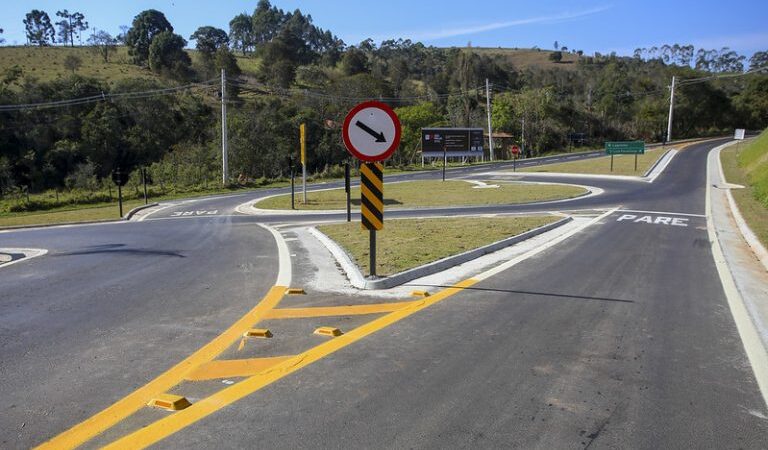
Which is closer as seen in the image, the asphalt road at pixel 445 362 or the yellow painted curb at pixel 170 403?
the asphalt road at pixel 445 362

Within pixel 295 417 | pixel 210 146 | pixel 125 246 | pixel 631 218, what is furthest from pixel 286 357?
pixel 210 146

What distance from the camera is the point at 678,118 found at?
9344cm

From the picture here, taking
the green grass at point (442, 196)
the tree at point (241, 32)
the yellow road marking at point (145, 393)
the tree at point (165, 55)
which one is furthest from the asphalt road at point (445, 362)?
the tree at point (241, 32)

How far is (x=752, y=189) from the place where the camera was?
27578mm

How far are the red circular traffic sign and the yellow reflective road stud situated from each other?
0.26 meters

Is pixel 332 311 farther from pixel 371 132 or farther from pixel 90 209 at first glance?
pixel 90 209

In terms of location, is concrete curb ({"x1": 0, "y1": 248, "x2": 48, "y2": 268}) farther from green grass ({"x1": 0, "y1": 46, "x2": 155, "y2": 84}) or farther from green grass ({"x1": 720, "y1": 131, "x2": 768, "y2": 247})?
green grass ({"x1": 0, "y1": 46, "x2": 155, "y2": 84})

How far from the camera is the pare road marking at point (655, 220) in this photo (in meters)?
17.5

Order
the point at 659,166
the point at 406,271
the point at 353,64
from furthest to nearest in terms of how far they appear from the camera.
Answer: the point at 353,64 < the point at 659,166 < the point at 406,271

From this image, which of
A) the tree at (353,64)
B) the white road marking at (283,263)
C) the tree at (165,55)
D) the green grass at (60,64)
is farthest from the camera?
the tree at (353,64)

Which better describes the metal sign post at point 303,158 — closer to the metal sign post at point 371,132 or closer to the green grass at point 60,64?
the metal sign post at point 371,132

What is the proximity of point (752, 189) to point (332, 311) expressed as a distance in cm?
2714

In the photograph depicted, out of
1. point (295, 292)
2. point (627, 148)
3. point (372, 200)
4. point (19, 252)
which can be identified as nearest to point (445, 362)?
point (295, 292)

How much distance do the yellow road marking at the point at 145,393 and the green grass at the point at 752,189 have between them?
447 inches
